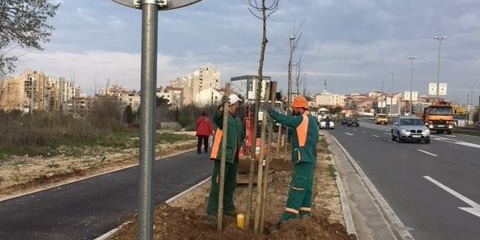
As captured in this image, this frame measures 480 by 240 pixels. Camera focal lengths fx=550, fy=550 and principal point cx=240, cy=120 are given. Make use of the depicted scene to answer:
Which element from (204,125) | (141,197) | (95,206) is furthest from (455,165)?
(141,197)

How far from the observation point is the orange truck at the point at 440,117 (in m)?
49.7

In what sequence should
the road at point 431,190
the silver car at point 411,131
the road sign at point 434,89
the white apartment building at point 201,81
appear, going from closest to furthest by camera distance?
the road at point 431,190 < the silver car at point 411,131 < the road sign at point 434,89 < the white apartment building at point 201,81

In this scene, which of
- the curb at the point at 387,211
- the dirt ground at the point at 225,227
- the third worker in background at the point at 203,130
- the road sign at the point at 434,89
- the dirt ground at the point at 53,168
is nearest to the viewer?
the dirt ground at the point at 225,227

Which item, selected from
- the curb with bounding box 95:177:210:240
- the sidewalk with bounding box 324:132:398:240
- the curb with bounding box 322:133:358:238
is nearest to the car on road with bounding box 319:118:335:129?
the sidewalk with bounding box 324:132:398:240

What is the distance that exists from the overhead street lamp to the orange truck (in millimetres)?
49837

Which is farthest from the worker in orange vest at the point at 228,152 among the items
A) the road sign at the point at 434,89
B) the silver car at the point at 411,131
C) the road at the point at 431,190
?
the road sign at the point at 434,89

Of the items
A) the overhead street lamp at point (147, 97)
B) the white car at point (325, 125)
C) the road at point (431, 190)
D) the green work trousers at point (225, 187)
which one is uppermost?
the overhead street lamp at point (147, 97)

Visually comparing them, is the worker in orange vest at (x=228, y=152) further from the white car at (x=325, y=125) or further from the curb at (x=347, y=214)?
the white car at (x=325, y=125)

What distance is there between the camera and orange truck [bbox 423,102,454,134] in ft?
163

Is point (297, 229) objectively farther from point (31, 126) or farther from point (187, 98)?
point (187, 98)

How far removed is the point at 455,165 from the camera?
1952 cm

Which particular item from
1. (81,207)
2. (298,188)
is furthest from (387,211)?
(81,207)

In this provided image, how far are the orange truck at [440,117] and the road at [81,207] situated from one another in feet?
131

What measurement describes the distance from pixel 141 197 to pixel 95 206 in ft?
22.4
